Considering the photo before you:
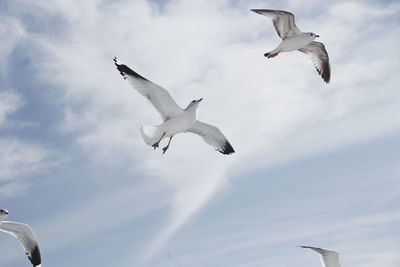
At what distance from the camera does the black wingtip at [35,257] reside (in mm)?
17266

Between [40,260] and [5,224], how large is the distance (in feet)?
5.26

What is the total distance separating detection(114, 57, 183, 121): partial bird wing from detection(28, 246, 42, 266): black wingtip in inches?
275

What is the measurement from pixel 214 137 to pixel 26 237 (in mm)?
6607

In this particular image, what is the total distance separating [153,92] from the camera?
12820mm

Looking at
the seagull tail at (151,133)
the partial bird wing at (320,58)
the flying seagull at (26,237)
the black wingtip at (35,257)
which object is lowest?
the black wingtip at (35,257)

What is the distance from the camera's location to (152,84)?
12.6 meters

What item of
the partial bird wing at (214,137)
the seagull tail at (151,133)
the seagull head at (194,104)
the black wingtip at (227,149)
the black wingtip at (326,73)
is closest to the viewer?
the seagull tail at (151,133)

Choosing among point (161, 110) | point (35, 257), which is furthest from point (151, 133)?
point (35, 257)

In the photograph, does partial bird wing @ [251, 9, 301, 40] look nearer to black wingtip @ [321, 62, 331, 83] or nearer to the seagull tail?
black wingtip @ [321, 62, 331, 83]

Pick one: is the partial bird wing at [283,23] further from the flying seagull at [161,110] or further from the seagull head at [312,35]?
the flying seagull at [161,110]

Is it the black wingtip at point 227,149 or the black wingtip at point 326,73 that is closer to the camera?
the black wingtip at point 227,149

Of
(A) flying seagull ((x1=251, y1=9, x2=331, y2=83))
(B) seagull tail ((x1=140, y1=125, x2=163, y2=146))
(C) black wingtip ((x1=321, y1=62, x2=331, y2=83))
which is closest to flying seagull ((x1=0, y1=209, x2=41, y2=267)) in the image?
(B) seagull tail ((x1=140, y1=125, x2=163, y2=146))

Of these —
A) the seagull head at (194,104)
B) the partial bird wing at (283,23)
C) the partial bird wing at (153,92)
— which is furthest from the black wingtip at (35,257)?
the partial bird wing at (283,23)

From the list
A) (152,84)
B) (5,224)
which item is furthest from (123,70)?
(5,224)
